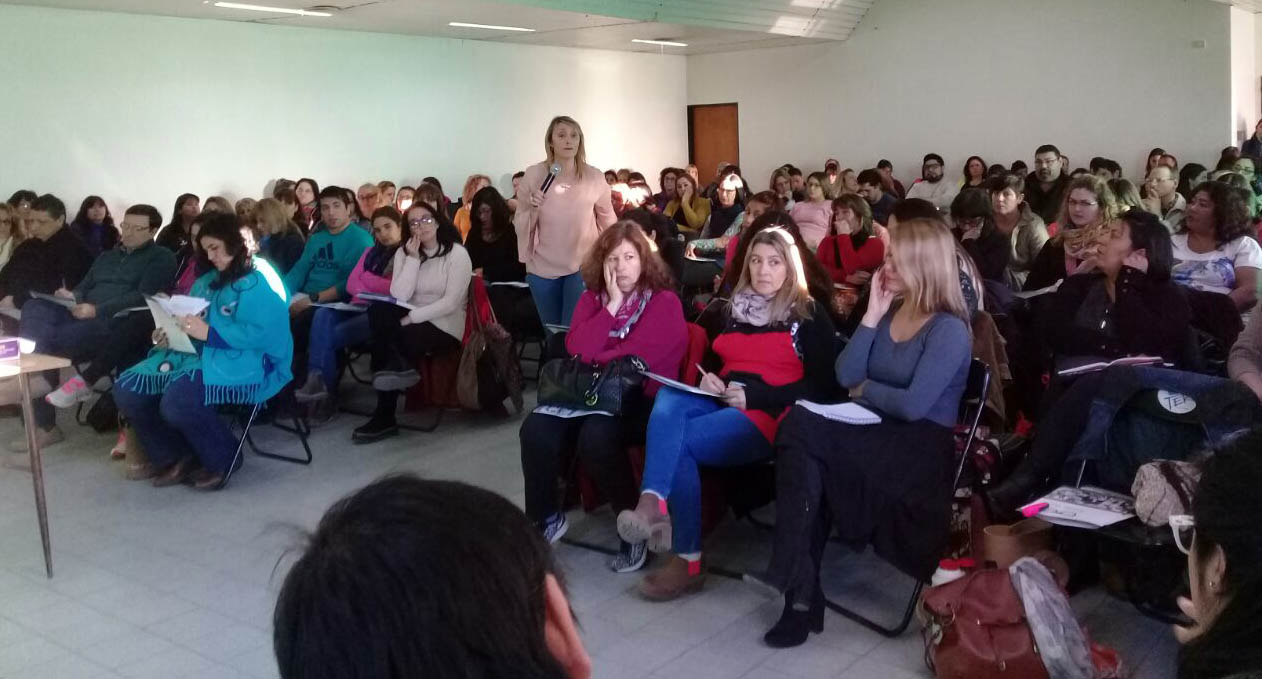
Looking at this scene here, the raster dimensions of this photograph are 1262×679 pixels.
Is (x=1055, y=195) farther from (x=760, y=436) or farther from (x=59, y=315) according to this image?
(x=59, y=315)

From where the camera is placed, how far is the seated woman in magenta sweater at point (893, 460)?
321 cm

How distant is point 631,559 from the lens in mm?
3855

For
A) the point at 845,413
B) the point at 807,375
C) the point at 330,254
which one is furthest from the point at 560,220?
the point at 845,413

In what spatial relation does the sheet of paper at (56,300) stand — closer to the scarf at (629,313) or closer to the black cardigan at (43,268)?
the black cardigan at (43,268)

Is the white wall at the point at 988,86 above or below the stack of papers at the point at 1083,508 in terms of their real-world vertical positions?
above

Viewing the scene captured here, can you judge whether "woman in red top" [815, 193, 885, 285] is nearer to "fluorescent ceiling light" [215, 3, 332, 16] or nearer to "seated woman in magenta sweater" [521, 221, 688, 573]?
"seated woman in magenta sweater" [521, 221, 688, 573]

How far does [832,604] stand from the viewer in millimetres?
3418

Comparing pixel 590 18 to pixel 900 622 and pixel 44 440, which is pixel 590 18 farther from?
pixel 900 622

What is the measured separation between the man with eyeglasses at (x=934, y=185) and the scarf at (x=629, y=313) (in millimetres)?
10009

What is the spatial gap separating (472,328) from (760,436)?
91.3 inches

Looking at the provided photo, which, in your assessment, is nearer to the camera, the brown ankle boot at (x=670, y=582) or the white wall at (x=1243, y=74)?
the brown ankle boot at (x=670, y=582)

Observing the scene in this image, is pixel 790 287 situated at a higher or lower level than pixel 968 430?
higher

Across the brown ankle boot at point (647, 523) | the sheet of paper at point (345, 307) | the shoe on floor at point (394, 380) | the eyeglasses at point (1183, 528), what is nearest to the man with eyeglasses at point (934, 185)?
the sheet of paper at point (345, 307)

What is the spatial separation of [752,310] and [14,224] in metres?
6.55
